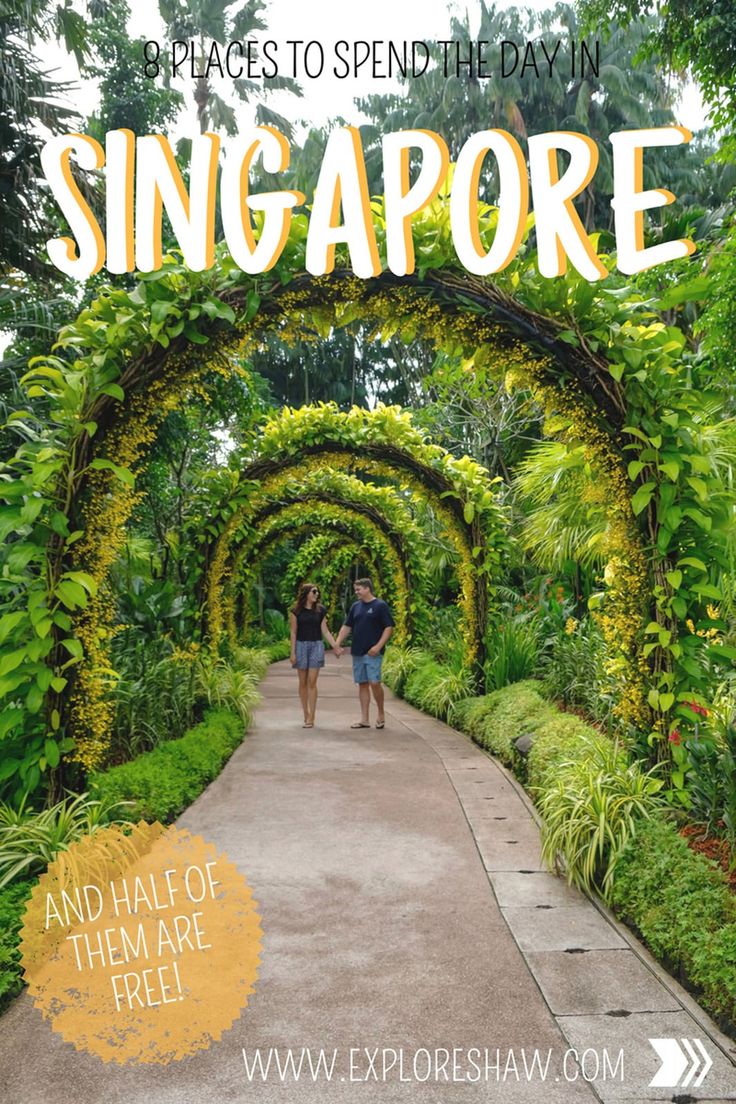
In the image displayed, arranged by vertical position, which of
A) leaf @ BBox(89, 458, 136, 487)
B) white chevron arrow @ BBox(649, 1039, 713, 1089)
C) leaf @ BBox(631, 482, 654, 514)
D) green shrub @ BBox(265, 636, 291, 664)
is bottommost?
green shrub @ BBox(265, 636, 291, 664)

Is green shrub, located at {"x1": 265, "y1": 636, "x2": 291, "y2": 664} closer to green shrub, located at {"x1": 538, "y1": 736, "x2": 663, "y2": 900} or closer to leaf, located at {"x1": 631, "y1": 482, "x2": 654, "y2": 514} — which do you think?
green shrub, located at {"x1": 538, "y1": 736, "x2": 663, "y2": 900}

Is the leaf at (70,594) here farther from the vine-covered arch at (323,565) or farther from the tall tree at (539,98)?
the tall tree at (539,98)

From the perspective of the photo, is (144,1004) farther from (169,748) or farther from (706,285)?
(706,285)

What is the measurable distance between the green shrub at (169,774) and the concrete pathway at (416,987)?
23 centimetres

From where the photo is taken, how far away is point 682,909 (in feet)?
10.0

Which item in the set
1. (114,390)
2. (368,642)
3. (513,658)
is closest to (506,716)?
(513,658)

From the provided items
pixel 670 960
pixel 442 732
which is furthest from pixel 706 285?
pixel 442 732

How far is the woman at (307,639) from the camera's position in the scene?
841 centimetres

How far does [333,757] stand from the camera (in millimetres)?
6883

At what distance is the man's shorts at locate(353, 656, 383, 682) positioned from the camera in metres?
8.33

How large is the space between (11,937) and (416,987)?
1505 mm

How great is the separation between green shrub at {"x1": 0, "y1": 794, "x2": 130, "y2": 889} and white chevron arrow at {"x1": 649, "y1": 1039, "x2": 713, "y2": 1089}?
2526 millimetres

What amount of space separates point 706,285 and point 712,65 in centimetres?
357

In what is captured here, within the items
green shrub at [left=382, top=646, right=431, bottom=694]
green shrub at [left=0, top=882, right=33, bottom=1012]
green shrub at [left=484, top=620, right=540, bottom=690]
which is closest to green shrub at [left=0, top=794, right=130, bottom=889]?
green shrub at [left=0, top=882, right=33, bottom=1012]
